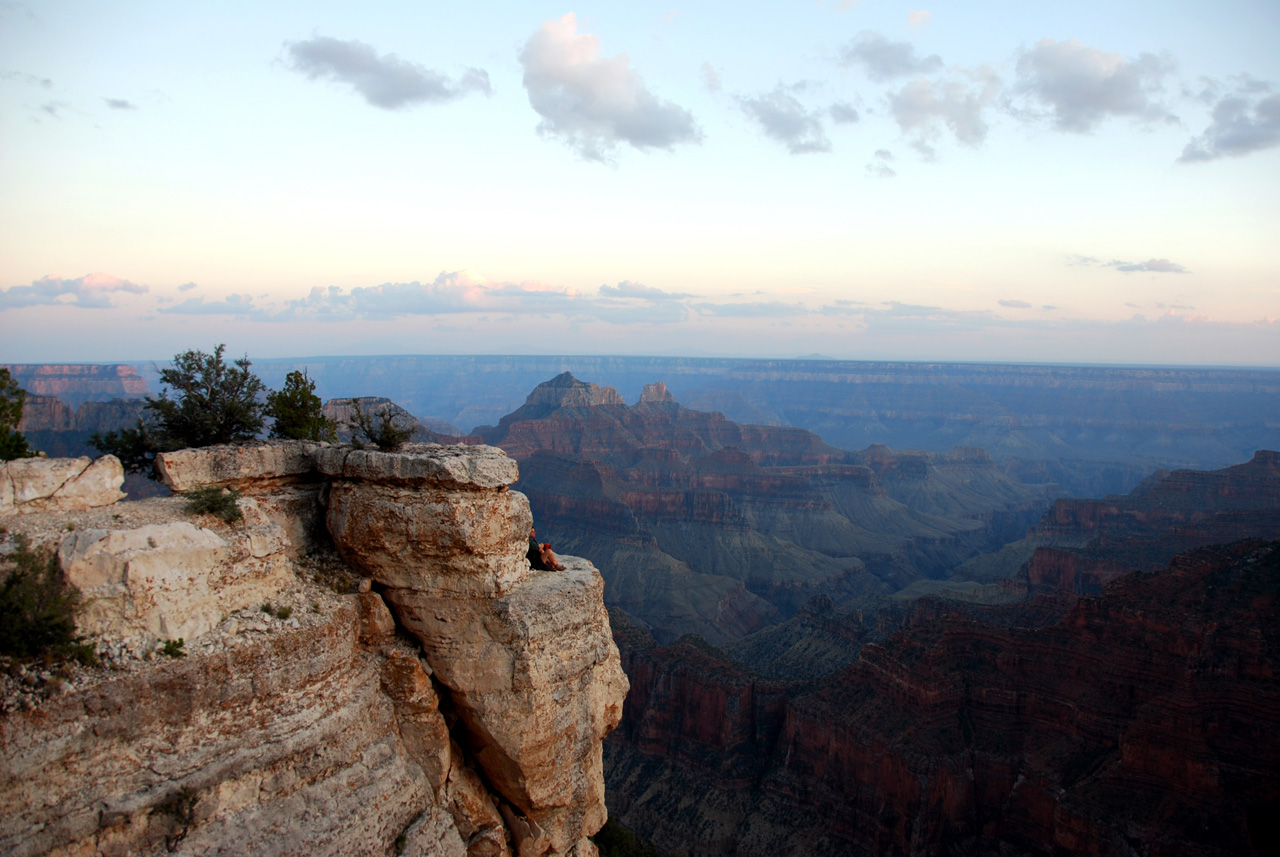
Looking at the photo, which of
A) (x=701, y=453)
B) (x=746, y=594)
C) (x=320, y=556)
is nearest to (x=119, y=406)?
(x=746, y=594)

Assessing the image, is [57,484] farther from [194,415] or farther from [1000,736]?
[1000,736]

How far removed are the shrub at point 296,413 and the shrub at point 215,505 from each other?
3.56 meters

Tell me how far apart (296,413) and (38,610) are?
6.68 m

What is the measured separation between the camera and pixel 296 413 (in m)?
14.2

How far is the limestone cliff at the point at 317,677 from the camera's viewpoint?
8.09 m

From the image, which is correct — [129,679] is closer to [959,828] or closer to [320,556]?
[320,556]

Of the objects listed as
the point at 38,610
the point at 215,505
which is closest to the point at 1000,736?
the point at 215,505

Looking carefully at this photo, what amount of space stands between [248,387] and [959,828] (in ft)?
101

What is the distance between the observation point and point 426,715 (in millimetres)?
11438

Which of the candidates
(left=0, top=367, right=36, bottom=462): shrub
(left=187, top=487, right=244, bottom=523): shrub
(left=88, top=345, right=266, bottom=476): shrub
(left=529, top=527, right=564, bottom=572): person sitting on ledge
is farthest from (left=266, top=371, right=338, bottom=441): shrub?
(left=529, top=527, right=564, bottom=572): person sitting on ledge

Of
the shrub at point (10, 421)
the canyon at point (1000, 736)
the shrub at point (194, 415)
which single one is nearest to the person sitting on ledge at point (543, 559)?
the shrub at point (194, 415)

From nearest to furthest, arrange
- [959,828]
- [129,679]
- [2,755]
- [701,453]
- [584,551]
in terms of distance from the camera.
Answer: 1. [2,755]
2. [129,679]
3. [959,828]
4. [584,551]
5. [701,453]

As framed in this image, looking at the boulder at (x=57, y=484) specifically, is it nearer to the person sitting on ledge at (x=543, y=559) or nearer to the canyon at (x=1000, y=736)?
the person sitting on ledge at (x=543, y=559)

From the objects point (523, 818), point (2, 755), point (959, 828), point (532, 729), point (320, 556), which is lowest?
point (959, 828)
